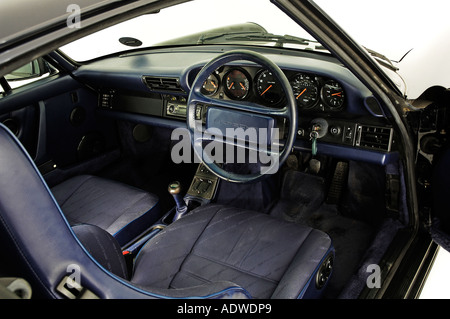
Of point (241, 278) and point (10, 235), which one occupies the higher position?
point (10, 235)

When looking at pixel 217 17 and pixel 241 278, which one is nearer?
pixel 241 278

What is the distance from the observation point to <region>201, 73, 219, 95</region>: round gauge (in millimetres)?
2176

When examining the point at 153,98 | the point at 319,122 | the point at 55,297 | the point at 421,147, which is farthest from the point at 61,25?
the point at 153,98

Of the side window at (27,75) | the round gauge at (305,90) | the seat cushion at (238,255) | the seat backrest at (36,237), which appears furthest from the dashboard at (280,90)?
the seat backrest at (36,237)

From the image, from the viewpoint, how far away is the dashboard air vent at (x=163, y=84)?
2.36m

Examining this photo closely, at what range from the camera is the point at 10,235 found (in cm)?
71

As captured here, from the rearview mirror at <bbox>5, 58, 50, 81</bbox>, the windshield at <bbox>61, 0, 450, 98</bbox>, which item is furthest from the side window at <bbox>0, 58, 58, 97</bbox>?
the windshield at <bbox>61, 0, 450, 98</bbox>

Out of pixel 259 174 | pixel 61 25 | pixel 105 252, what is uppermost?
pixel 61 25

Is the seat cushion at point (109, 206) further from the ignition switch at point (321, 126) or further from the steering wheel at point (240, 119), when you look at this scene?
the ignition switch at point (321, 126)

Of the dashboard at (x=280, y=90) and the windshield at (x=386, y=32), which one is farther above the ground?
the windshield at (x=386, y=32)

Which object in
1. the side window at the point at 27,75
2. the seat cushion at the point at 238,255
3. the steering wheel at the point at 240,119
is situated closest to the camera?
the seat cushion at the point at 238,255

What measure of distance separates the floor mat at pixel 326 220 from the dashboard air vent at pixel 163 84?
43.7 inches

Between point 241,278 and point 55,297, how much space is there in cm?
94
